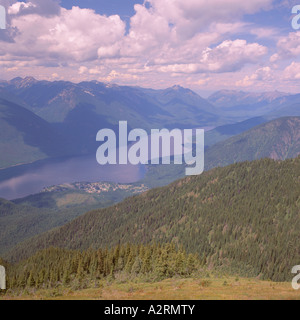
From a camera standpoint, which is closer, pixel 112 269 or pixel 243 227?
pixel 112 269

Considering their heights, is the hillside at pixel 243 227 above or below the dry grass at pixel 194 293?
below

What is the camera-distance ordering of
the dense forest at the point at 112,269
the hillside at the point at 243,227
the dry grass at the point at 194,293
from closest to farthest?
the dry grass at the point at 194,293
the dense forest at the point at 112,269
the hillside at the point at 243,227

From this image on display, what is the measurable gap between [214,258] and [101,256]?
59022 mm

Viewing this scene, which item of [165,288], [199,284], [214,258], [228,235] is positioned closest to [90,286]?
[165,288]

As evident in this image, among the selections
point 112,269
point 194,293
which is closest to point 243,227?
point 112,269

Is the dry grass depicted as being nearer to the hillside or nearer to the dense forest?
the dense forest

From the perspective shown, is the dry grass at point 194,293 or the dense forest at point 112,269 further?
the dense forest at point 112,269

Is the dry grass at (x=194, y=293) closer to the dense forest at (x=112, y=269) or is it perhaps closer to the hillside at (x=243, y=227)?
the dense forest at (x=112, y=269)

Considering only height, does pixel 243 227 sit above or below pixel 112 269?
below

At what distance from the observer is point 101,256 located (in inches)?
3593

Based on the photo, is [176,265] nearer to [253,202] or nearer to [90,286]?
[90,286]

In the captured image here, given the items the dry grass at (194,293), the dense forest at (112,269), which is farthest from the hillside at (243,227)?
the dry grass at (194,293)

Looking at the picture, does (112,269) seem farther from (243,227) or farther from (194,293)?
(243,227)


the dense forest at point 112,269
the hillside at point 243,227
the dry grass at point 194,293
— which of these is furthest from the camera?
the hillside at point 243,227
